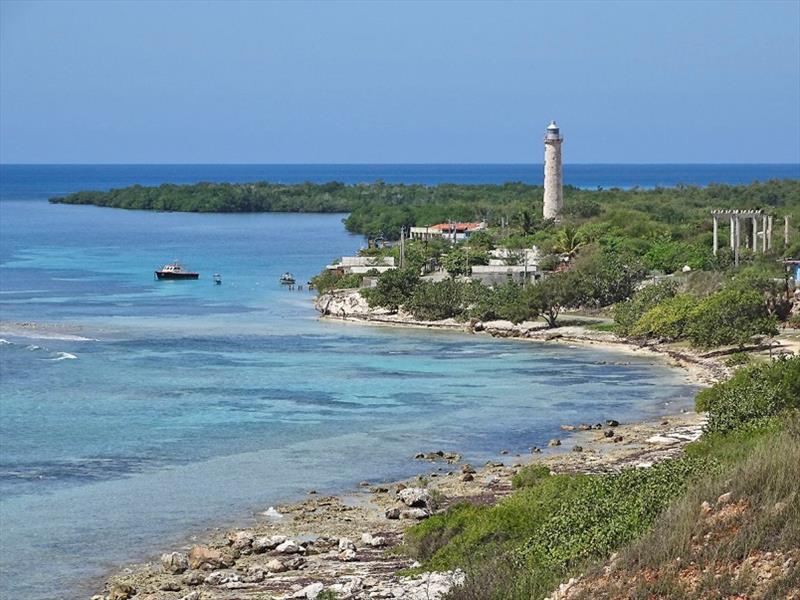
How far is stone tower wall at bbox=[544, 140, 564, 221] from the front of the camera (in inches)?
3440

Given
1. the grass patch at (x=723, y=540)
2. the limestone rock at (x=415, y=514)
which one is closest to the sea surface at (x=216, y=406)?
the limestone rock at (x=415, y=514)

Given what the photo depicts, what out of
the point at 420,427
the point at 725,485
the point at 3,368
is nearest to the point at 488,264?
the point at 3,368

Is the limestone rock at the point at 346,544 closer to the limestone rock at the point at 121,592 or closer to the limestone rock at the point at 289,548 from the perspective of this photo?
the limestone rock at the point at 289,548

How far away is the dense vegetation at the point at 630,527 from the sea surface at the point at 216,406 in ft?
18.8

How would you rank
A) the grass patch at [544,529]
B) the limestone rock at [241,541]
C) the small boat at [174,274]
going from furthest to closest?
the small boat at [174,274], the limestone rock at [241,541], the grass patch at [544,529]

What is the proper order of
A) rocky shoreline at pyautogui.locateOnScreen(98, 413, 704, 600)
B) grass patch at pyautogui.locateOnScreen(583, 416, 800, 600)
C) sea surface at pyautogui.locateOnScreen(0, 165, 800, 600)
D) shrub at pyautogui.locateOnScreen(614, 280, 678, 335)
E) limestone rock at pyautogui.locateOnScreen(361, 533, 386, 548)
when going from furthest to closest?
shrub at pyautogui.locateOnScreen(614, 280, 678, 335)
sea surface at pyautogui.locateOnScreen(0, 165, 800, 600)
limestone rock at pyautogui.locateOnScreen(361, 533, 386, 548)
rocky shoreline at pyautogui.locateOnScreen(98, 413, 704, 600)
grass patch at pyautogui.locateOnScreen(583, 416, 800, 600)

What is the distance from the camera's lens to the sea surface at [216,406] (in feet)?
88.4

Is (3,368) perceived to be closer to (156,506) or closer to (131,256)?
(156,506)

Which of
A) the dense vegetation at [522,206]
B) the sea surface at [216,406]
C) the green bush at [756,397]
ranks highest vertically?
the dense vegetation at [522,206]

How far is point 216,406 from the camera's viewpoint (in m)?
39.8

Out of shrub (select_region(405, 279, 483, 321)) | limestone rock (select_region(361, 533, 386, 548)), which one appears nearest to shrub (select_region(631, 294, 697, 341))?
shrub (select_region(405, 279, 483, 321))

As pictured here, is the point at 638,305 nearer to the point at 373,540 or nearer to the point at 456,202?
the point at 373,540

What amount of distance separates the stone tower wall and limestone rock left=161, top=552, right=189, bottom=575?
65.5m

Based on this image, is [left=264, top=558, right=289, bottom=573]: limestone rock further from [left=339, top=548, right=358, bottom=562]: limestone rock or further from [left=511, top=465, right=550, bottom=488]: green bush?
[left=511, top=465, right=550, bottom=488]: green bush
